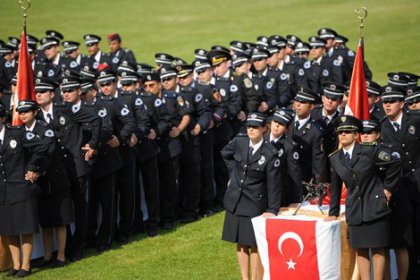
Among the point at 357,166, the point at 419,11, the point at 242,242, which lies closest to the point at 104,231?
the point at 242,242

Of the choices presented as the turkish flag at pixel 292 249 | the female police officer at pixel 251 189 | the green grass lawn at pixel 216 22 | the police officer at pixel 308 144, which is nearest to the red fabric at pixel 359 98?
the police officer at pixel 308 144

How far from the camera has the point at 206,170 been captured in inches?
657

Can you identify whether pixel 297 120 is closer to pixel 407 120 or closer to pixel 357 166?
pixel 407 120

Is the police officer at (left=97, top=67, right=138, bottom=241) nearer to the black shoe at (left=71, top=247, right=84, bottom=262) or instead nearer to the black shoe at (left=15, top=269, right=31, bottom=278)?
the black shoe at (left=71, top=247, right=84, bottom=262)

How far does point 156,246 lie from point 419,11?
72.2 ft

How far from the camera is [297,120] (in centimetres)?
1390

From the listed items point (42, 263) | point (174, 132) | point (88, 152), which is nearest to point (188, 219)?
point (174, 132)

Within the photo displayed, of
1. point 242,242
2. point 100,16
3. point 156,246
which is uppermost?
point 242,242

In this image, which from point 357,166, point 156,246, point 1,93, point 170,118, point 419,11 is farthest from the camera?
point 419,11

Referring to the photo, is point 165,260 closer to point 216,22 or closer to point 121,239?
point 121,239

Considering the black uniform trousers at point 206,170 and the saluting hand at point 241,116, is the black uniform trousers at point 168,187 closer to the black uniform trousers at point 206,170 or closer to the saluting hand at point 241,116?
the black uniform trousers at point 206,170

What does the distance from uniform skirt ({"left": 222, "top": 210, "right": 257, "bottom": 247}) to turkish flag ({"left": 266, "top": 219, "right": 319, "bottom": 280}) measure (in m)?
0.41

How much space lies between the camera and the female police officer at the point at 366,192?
11.3 meters

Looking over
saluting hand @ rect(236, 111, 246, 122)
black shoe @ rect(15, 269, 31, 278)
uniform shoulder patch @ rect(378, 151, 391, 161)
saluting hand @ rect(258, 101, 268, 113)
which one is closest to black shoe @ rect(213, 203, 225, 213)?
saluting hand @ rect(236, 111, 246, 122)
